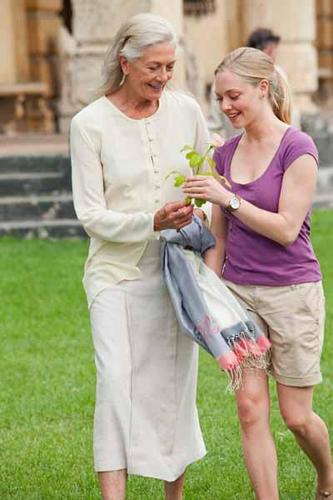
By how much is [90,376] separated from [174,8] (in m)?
6.56

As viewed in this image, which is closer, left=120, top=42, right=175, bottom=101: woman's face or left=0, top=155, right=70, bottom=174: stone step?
left=120, top=42, right=175, bottom=101: woman's face

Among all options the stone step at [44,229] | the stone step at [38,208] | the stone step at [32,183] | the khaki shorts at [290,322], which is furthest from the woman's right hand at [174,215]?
the stone step at [32,183]

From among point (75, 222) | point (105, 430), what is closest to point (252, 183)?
point (105, 430)

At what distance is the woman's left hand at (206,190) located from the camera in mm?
6004

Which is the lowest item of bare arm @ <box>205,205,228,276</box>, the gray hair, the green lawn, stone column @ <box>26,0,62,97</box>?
stone column @ <box>26,0,62,97</box>

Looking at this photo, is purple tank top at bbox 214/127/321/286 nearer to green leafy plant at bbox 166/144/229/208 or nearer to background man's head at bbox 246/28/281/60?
green leafy plant at bbox 166/144/229/208

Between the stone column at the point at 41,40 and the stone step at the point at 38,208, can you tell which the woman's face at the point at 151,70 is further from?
the stone column at the point at 41,40

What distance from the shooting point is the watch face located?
6055mm

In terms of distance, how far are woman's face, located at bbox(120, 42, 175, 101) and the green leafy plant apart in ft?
0.87

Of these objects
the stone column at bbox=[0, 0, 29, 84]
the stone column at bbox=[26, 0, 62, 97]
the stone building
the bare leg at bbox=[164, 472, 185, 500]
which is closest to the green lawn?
the bare leg at bbox=[164, 472, 185, 500]

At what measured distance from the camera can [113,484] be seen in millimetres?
6301

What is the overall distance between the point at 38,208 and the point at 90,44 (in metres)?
1.65

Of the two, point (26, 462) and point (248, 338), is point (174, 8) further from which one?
point (248, 338)

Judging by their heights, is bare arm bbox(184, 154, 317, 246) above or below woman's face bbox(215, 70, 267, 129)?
below
